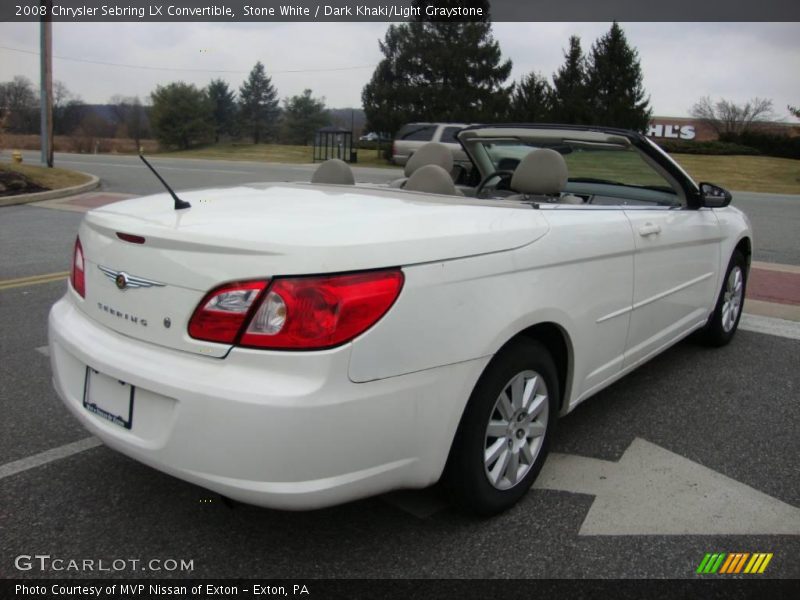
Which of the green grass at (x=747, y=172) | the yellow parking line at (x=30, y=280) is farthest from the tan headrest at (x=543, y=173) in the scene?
the green grass at (x=747, y=172)

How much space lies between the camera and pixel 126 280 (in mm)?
2342

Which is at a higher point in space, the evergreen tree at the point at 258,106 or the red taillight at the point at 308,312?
the evergreen tree at the point at 258,106

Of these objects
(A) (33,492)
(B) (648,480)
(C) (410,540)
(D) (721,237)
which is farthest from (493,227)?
(D) (721,237)

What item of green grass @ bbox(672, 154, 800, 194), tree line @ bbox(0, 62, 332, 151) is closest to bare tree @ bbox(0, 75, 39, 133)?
tree line @ bbox(0, 62, 332, 151)

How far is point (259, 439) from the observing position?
198 centimetres

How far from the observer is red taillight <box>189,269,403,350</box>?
2.02 metres

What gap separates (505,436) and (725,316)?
9.82 ft

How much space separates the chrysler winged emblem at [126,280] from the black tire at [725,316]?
375cm

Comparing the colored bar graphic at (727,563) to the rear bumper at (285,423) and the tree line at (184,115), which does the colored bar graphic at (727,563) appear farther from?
the tree line at (184,115)

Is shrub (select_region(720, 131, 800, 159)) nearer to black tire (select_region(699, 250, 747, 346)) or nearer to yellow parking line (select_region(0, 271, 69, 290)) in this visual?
black tire (select_region(699, 250, 747, 346))

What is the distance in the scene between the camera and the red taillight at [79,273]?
8.71 ft

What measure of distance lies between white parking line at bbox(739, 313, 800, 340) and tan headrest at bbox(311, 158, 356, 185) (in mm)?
3550

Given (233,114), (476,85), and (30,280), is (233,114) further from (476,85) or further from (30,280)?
(30,280)

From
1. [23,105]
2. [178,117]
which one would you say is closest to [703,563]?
[23,105]
